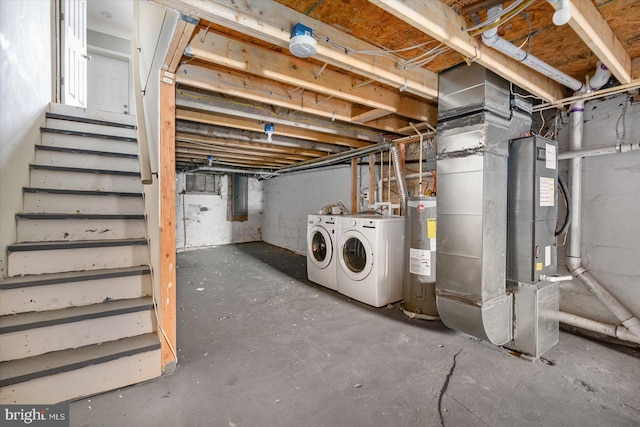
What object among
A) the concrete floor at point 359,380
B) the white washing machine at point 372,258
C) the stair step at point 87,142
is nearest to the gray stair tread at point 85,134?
the stair step at point 87,142

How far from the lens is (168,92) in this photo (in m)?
1.80

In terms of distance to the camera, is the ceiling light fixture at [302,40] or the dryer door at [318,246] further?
the dryer door at [318,246]

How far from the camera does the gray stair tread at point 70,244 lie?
5.57 ft

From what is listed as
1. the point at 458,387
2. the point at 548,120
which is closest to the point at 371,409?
the point at 458,387

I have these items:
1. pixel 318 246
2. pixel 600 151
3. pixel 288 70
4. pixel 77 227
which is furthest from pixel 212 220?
pixel 600 151

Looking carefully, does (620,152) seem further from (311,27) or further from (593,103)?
(311,27)

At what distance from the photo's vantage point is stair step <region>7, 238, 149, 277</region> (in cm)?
170

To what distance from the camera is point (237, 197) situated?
6758 millimetres

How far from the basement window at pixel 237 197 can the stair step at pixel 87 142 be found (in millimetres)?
3916

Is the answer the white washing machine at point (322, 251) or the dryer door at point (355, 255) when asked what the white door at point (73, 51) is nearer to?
the white washing machine at point (322, 251)

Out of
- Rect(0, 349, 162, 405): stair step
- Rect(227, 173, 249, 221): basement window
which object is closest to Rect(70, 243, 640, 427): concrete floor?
Rect(0, 349, 162, 405): stair step

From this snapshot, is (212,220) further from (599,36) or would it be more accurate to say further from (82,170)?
(599,36)

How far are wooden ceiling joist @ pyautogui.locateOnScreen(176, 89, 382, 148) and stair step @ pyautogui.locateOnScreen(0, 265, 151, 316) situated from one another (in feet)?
4.59

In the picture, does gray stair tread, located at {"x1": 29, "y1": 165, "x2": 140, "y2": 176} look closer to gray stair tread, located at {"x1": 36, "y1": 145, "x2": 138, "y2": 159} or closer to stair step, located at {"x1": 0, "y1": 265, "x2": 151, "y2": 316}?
gray stair tread, located at {"x1": 36, "y1": 145, "x2": 138, "y2": 159}
